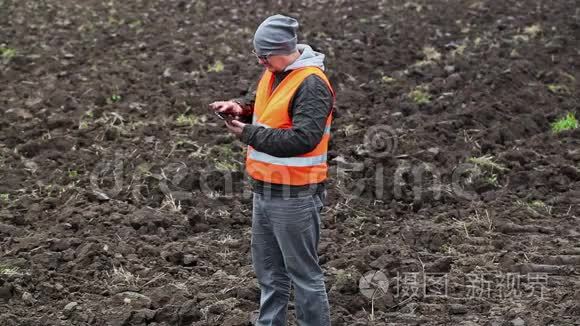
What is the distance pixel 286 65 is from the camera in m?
3.98

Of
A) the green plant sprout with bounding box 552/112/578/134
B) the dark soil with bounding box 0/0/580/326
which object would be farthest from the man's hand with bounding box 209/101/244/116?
the green plant sprout with bounding box 552/112/578/134

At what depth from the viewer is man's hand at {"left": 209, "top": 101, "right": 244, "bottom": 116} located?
415 centimetres

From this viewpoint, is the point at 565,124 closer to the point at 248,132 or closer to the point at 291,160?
the point at 291,160

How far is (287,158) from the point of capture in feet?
12.9

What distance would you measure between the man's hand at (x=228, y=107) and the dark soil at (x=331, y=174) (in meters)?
1.21

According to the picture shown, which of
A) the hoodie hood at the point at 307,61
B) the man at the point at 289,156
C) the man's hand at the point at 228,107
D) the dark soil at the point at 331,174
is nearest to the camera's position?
the man at the point at 289,156

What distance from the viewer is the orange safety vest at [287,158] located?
12.9ft

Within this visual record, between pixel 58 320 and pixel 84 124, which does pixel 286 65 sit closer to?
pixel 58 320

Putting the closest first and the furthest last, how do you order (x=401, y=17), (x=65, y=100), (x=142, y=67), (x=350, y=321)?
(x=350, y=321)
(x=65, y=100)
(x=142, y=67)
(x=401, y=17)

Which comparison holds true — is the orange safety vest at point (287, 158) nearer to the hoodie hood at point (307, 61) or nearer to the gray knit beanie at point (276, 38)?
the hoodie hood at point (307, 61)

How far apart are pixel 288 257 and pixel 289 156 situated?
512mm

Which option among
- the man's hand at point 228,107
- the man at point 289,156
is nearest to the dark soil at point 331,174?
the man at point 289,156

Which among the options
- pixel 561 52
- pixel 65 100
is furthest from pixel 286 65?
pixel 561 52

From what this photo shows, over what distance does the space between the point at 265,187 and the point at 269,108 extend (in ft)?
1.28
